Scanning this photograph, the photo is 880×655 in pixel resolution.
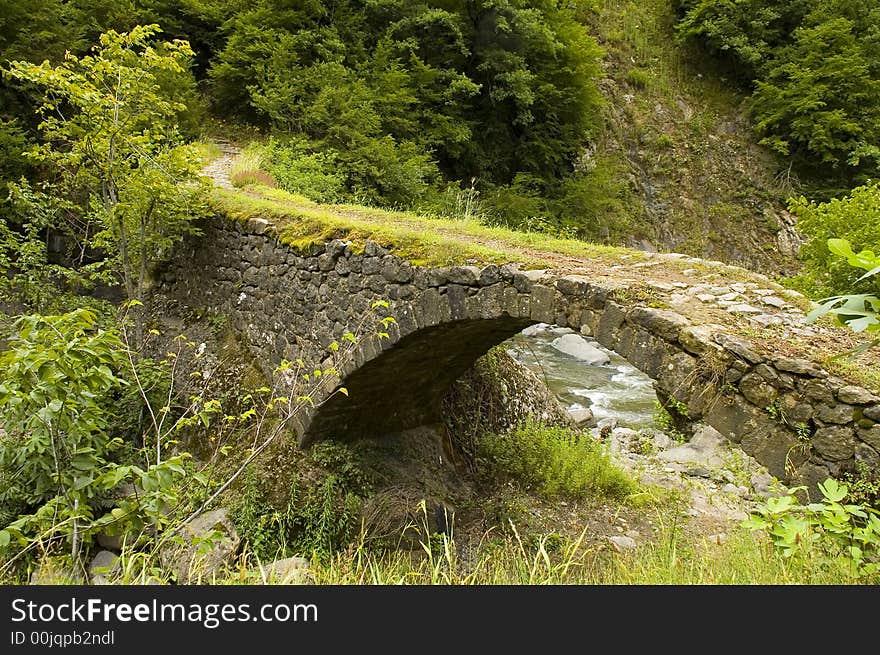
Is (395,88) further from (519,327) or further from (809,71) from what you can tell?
(809,71)

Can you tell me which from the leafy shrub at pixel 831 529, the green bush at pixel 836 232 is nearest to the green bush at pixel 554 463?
the green bush at pixel 836 232

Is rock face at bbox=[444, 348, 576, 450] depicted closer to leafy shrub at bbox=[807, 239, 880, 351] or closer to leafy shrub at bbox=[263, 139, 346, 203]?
leafy shrub at bbox=[263, 139, 346, 203]

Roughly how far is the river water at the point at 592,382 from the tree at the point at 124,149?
567 cm

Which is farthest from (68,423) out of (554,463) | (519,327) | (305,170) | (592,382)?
(592,382)

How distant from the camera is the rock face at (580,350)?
39.3 feet

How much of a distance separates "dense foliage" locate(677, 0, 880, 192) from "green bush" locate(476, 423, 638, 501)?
48.2 feet

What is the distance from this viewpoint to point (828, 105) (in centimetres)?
1658

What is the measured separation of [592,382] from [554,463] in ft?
15.2

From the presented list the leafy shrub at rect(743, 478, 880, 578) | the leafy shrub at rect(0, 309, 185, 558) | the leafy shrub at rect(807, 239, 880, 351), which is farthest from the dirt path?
the leafy shrub at rect(0, 309, 185, 558)

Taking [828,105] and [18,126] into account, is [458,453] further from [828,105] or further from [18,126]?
[828,105]

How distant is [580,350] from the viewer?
40.2 feet

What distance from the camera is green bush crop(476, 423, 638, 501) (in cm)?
653
